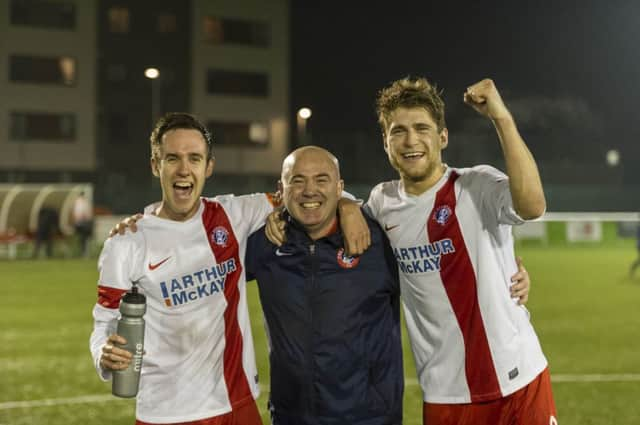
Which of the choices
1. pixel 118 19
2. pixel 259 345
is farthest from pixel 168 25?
pixel 259 345

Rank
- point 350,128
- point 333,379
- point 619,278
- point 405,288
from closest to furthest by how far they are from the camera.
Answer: point 333,379
point 405,288
point 619,278
point 350,128

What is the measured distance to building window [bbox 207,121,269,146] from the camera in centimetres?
4747

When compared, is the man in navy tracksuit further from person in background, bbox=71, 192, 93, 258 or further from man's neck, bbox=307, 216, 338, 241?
person in background, bbox=71, 192, 93, 258

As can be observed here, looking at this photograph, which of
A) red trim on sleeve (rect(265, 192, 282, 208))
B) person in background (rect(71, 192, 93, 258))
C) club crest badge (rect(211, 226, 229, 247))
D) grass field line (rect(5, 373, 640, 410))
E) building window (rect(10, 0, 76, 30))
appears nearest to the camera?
club crest badge (rect(211, 226, 229, 247))

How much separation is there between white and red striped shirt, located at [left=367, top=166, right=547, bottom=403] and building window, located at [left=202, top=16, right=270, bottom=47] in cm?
4550

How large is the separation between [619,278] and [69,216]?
17085 millimetres

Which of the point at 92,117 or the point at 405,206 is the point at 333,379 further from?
the point at 92,117

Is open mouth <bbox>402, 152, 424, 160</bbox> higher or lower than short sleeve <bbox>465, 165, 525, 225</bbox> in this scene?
higher

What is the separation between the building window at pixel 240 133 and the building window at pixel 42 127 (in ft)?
26.4

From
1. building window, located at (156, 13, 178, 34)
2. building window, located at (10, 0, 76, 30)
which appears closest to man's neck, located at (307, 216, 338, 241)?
building window, located at (10, 0, 76, 30)

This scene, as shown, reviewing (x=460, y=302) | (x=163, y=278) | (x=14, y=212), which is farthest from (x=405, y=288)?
(x=14, y=212)

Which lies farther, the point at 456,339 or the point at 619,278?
the point at 619,278

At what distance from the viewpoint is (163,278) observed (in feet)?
12.5

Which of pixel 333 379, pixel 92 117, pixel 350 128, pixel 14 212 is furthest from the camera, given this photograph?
pixel 350 128
